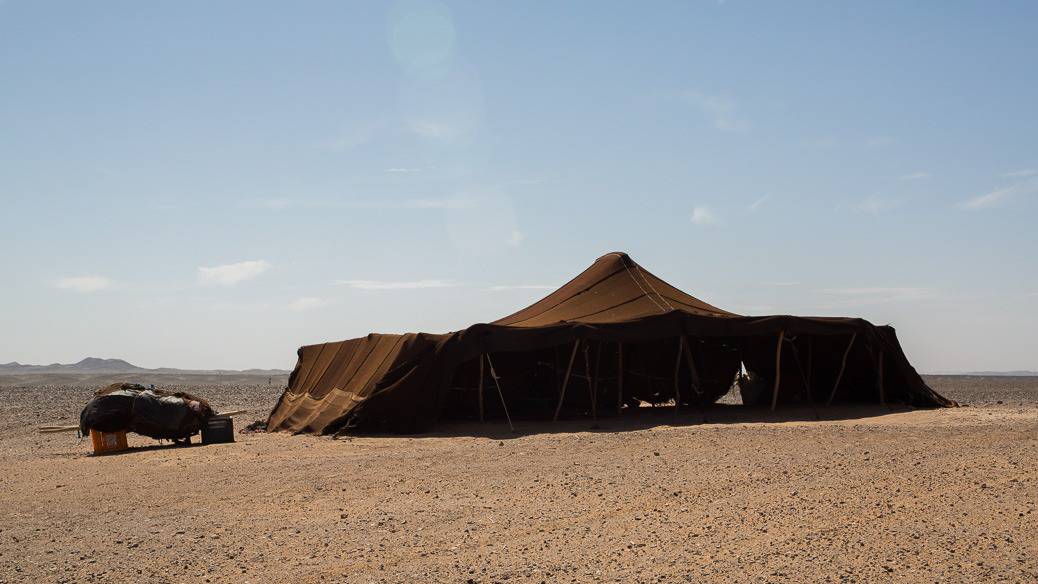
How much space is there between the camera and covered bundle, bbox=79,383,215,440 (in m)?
15.3

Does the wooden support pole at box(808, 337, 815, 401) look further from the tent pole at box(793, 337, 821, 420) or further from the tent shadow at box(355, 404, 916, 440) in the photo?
the tent shadow at box(355, 404, 916, 440)

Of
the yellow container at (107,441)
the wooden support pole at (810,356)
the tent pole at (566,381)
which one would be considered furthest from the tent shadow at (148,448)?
the wooden support pole at (810,356)

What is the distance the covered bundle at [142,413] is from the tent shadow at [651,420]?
3.23 m

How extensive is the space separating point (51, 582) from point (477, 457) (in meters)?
6.67

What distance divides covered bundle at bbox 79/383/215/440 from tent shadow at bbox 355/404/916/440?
10.6 feet

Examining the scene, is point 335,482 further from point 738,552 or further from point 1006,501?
point 1006,501

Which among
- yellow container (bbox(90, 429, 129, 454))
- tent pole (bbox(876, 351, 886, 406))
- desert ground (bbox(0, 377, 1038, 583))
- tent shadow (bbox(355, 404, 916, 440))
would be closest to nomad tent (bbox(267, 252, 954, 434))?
tent pole (bbox(876, 351, 886, 406))

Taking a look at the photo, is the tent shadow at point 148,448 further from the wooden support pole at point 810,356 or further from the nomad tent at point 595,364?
the wooden support pole at point 810,356

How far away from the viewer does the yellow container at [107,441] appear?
1536 cm

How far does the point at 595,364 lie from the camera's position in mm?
17969

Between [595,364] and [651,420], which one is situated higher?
[595,364]

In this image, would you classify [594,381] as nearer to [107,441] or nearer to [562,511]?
[107,441]

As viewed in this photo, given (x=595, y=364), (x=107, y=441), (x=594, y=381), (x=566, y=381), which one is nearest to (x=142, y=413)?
(x=107, y=441)

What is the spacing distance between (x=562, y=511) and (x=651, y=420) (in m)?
9.14
